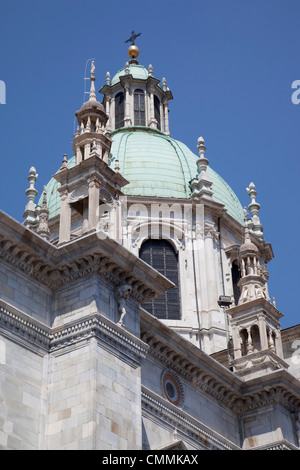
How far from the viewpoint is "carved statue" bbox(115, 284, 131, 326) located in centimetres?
2439

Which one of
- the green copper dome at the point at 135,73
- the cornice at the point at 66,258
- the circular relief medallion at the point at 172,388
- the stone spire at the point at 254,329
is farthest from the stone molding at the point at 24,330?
the green copper dome at the point at 135,73

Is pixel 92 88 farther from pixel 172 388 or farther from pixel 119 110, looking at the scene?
pixel 119 110

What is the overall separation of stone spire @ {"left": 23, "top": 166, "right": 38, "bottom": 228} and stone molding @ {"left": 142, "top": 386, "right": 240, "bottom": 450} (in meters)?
20.5

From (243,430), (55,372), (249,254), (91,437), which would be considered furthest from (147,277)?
(249,254)

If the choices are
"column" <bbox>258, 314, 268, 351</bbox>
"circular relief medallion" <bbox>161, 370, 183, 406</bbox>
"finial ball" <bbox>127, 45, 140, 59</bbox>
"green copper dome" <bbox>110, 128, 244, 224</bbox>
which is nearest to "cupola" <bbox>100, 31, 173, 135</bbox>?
"green copper dome" <bbox>110, 128, 244, 224</bbox>

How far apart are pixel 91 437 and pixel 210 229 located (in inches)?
1034

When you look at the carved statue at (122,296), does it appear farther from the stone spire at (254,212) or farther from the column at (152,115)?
the column at (152,115)

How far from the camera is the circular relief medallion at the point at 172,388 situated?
2752cm

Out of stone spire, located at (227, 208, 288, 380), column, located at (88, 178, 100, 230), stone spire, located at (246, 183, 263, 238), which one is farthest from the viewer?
stone spire, located at (246, 183, 263, 238)

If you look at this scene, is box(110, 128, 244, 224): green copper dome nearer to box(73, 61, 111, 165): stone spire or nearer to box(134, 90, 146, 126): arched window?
box(134, 90, 146, 126): arched window

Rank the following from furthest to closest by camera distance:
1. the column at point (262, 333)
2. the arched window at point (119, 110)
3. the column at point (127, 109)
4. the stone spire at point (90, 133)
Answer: the arched window at point (119, 110) < the column at point (127, 109) < the column at point (262, 333) < the stone spire at point (90, 133)

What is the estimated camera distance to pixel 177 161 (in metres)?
50.6

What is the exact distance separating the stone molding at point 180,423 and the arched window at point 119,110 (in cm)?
2961

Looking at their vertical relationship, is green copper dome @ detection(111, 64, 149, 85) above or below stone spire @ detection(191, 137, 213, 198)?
above
